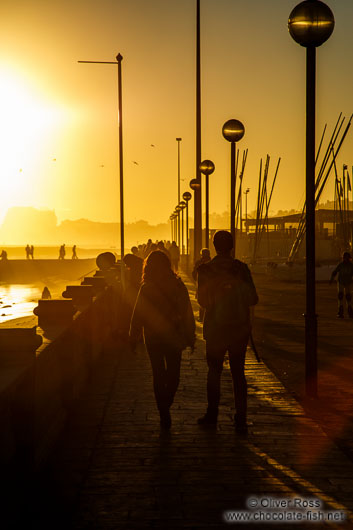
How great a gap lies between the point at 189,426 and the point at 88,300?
375cm

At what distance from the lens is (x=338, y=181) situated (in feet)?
207

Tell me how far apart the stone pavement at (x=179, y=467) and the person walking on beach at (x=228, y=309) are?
64cm

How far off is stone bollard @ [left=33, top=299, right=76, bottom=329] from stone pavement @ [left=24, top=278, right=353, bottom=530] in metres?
1.05

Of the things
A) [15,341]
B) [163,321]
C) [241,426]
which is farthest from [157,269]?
[15,341]

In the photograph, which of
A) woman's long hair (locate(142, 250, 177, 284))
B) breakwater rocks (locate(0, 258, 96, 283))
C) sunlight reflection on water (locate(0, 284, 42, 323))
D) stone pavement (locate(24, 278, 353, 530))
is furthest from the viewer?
breakwater rocks (locate(0, 258, 96, 283))

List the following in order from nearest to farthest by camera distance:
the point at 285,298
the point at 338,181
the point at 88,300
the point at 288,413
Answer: the point at 288,413 → the point at 88,300 → the point at 285,298 → the point at 338,181

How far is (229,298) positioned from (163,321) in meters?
0.71

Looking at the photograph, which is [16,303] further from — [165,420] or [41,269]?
[41,269]

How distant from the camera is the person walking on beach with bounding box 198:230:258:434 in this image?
774 cm

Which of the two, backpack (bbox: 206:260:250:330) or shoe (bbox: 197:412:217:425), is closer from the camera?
backpack (bbox: 206:260:250:330)

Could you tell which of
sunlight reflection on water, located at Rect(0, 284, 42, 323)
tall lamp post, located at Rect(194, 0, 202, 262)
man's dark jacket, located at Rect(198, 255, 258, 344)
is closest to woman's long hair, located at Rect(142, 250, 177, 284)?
man's dark jacket, located at Rect(198, 255, 258, 344)

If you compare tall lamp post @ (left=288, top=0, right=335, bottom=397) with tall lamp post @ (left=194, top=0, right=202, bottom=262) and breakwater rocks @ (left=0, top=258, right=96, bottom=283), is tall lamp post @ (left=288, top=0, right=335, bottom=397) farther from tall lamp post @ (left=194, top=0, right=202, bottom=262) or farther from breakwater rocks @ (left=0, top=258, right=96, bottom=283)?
breakwater rocks @ (left=0, top=258, right=96, bottom=283)

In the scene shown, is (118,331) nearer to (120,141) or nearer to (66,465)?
(66,465)

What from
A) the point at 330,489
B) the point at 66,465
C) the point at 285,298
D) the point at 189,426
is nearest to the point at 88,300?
the point at 189,426
